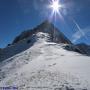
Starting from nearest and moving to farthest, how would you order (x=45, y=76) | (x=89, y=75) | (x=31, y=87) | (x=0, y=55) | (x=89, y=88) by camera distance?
(x=89, y=88) → (x=31, y=87) → (x=89, y=75) → (x=45, y=76) → (x=0, y=55)

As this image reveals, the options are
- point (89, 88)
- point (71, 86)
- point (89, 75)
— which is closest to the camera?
point (89, 88)

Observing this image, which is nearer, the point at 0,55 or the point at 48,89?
the point at 48,89

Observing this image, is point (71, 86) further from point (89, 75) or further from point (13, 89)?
point (13, 89)

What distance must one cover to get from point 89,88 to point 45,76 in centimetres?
582

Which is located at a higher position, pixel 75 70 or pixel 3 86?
pixel 75 70

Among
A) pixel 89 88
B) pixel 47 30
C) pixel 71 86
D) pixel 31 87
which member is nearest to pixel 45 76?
pixel 31 87

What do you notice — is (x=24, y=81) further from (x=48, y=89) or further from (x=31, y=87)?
(x=48, y=89)

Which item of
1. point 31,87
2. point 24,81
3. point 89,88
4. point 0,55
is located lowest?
point 89,88

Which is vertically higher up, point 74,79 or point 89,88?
point 74,79

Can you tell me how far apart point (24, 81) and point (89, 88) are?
720 centimetres

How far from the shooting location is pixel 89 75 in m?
16.8

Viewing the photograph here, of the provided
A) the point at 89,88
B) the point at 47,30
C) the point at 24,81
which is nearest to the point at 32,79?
the point at 24,81

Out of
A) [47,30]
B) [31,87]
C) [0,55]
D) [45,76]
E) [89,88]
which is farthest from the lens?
[47,30]

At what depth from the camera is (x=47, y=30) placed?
102 metres
